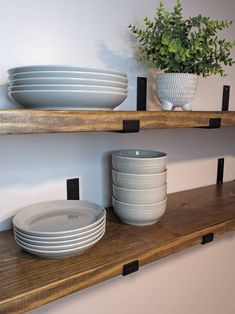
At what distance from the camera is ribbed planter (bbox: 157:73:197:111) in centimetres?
86

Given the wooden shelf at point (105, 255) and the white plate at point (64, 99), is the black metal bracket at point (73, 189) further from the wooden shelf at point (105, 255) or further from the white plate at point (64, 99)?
the white plate at point (64, 99)

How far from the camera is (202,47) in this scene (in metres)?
0.83

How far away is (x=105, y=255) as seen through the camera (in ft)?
2.36

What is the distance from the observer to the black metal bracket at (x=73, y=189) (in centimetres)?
92

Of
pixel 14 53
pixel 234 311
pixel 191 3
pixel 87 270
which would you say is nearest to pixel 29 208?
pixel 87 270

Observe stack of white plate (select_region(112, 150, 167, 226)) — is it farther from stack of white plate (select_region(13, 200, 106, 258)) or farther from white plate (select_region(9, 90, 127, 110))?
white plate (select_region(9, 90, 127, 110))

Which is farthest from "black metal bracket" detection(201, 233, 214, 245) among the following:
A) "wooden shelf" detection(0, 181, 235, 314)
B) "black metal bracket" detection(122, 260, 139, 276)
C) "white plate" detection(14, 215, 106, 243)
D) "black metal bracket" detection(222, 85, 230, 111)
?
"black metal bracket" detection(222, 85, 230, 111)

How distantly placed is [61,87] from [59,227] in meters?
0.37

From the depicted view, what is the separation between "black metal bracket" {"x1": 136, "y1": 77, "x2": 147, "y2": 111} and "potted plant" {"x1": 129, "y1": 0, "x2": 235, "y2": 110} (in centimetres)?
12

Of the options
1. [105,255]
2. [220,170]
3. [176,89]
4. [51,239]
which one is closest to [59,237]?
[51,239]

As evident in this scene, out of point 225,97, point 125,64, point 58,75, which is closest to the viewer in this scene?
point 58,75

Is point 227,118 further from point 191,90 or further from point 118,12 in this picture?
point 118,12

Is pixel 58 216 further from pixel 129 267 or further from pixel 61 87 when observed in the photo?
pixel 61 87

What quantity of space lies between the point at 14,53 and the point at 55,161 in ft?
1.08
